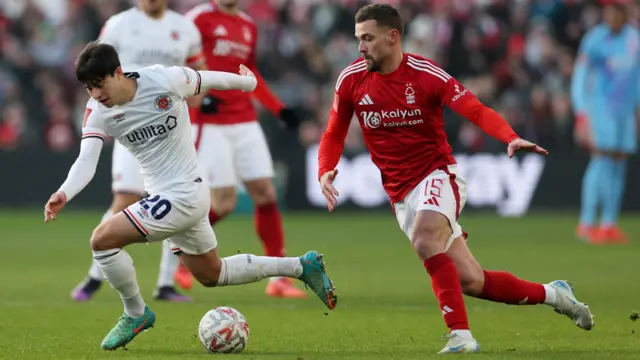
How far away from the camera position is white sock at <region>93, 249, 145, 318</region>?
665 cm

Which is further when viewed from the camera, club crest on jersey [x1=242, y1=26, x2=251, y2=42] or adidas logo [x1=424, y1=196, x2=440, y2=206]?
club crest on jersey [x1=242, y1=26, x2=251, y2=42]

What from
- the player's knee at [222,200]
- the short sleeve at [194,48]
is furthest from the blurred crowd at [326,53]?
the short sleeve at [194,48]

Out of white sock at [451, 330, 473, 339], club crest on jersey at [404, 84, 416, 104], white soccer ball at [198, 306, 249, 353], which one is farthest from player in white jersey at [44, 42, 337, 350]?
white sock at [451, 330, 473, 339]

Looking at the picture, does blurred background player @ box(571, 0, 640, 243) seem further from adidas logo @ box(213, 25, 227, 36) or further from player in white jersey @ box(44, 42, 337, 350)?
A: player in white jersey @ box(44, 42, 337, 350)

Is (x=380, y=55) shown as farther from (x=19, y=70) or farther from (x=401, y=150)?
(x=19, y=70)

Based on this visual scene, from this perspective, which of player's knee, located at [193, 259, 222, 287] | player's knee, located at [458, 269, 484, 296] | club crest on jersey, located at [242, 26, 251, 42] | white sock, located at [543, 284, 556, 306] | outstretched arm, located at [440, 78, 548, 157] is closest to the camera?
outstretched arm, located at [440, 78, 548, 157]

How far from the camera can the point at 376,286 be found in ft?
34.1

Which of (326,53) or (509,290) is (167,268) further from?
(326,53)

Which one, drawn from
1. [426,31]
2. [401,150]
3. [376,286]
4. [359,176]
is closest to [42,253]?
[376,286]

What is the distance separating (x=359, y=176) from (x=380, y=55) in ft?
39.3

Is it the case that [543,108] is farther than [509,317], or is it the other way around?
[543,108]

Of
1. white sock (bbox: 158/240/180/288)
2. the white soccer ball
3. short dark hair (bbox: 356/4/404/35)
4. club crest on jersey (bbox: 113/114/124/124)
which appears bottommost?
white sock (bbox: 158/240/180/288)

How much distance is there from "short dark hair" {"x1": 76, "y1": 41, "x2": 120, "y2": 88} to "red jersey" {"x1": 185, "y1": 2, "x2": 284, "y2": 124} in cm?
328

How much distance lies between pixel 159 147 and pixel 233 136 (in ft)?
10.1
